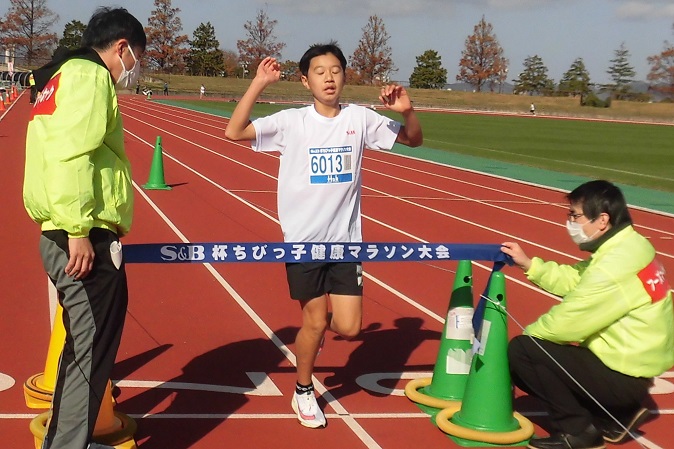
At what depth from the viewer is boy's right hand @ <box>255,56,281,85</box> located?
469 centimetres

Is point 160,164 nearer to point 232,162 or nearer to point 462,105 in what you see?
point 232,162

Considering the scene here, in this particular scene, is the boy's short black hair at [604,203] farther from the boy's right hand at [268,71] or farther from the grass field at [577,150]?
the grass field at [577,150]

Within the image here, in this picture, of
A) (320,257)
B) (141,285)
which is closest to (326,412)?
(320,257)

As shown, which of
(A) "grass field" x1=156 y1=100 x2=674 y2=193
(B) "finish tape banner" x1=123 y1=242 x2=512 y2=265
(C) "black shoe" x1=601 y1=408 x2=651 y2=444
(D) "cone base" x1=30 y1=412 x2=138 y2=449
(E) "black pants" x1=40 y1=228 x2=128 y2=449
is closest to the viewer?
(E) "black pants" x1=40 y1=228 x2=128 y2=449

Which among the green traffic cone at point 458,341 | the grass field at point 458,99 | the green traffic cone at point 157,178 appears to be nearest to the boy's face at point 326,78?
the green traffic cone at point 458,341

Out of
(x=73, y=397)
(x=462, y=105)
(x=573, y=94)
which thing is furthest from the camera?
(x=573, y=94)

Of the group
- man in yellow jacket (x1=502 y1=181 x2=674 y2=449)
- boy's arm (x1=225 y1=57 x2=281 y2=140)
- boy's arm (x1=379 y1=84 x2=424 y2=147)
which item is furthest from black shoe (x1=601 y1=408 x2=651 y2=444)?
boy's arm (x1=225 y1=57 x2=281 y2=140)

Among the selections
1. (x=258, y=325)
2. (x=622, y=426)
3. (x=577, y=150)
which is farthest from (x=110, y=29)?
(x=577, y=150)

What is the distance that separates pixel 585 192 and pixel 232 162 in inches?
630

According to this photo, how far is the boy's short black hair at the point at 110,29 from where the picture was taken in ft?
12.8

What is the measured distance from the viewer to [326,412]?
16.9 feet

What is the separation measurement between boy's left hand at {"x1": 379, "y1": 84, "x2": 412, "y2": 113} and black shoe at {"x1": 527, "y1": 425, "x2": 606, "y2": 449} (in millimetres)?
1969

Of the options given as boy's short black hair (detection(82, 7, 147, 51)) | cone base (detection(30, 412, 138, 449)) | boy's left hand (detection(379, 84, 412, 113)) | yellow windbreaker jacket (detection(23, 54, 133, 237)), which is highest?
boy's short black hair (detection(82, 7, 147, 51))

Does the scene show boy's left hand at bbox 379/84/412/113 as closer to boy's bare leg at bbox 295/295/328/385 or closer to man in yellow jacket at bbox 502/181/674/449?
man in yellow jacket at bbox 502/181/674/449
